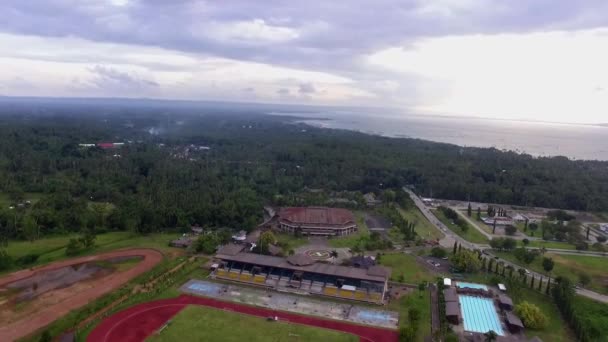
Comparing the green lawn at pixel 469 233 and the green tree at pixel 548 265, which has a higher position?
the green tree at pixel 548 265

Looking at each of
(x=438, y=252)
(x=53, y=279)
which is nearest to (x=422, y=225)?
(x=438, y=252)

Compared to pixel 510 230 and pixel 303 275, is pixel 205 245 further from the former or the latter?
pixel 510 230

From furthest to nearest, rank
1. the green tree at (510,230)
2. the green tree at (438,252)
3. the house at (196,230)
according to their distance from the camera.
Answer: the green tree at (510,230), the house at (196,230), the green tree at (438,252)

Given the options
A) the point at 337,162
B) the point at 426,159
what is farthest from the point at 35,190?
the point at 426,159

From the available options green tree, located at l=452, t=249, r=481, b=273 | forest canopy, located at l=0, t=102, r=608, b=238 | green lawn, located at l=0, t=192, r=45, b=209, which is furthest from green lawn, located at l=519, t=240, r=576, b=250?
green lawn, located at l=0, t=192, r=45, b=209

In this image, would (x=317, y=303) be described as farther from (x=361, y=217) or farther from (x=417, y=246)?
(x=361, y=217)

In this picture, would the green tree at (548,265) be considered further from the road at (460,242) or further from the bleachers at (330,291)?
the bleachers at (330,291)

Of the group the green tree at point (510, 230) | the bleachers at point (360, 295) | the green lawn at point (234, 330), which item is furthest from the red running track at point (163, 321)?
the green tree at point (510, 230)

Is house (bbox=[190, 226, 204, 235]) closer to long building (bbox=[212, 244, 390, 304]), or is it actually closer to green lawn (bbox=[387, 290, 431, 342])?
long building (bbox=[212, 244, 390, 304])
